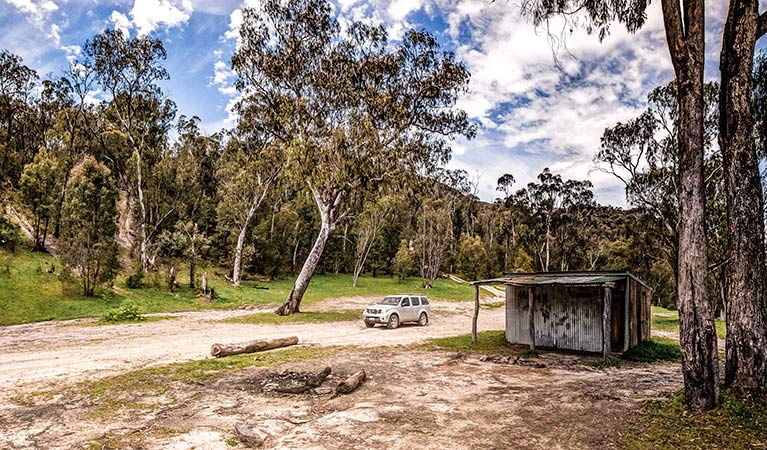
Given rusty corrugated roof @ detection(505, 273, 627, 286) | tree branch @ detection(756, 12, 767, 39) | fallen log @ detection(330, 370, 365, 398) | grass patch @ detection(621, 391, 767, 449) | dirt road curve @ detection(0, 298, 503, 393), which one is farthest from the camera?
rusty corrugated roof @ detection(505, 273, 627, 286)

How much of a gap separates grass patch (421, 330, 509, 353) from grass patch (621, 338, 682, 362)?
4.15 m

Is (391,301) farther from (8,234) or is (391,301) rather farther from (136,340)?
(8,234)

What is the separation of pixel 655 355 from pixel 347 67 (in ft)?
66.9

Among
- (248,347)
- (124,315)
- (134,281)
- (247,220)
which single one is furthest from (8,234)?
(248,347)

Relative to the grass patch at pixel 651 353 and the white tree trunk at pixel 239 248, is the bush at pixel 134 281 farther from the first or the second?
the grass patch at pixel 651 353

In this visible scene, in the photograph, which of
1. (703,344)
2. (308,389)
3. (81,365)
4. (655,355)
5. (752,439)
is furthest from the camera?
(655,355)

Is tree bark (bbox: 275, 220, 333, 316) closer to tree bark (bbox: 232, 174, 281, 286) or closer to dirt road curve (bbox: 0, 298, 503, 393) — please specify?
dirt road curve (bbox: 0, 298, 503, 393)

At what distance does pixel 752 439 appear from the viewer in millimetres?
6504

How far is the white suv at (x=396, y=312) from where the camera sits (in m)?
21.6

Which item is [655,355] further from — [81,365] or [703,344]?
[81,365]

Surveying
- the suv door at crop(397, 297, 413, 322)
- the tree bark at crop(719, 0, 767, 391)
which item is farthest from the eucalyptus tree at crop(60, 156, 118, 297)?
the tree bark at crop(719, 0, 767, 391)

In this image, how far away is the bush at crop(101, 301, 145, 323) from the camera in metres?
20.5

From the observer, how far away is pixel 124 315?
2092cm

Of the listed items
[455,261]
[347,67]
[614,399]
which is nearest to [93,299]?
[347,67]
